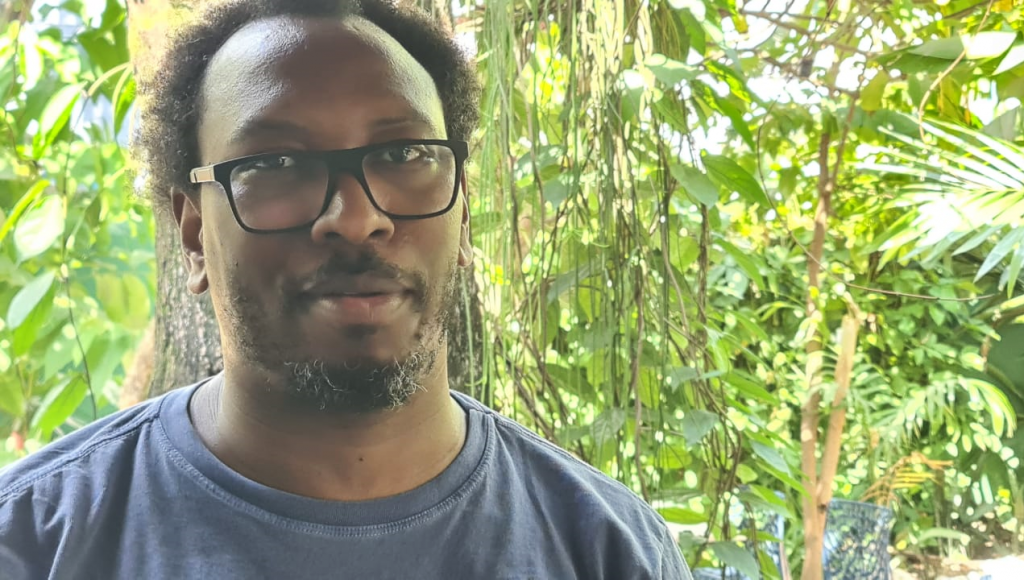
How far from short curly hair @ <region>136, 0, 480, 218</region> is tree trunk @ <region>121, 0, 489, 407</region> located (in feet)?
0.31

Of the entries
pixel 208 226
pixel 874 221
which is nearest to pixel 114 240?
pixel 208 226

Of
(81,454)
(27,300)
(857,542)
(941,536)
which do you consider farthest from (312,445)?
(941,536)

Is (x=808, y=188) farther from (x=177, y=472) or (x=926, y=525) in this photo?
(x=177, y=472)

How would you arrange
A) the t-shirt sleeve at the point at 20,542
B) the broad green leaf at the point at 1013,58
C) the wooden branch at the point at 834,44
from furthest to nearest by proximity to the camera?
the wooden branch at the point at 834,44 → the broad green leaf at the point at 1013,58 → the t-shirt sleeve at the point at 20,542

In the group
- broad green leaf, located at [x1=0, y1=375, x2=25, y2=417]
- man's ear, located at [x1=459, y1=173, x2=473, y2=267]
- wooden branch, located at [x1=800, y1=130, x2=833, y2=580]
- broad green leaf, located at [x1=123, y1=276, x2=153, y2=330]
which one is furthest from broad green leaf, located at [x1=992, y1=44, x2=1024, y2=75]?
broad green leaf, located at [x1=0, y1=375, x2=25, y2=417]

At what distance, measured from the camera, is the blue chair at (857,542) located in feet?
5.15

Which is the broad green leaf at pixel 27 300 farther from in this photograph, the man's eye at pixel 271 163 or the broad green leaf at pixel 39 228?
the man's eye at pixel 271 163

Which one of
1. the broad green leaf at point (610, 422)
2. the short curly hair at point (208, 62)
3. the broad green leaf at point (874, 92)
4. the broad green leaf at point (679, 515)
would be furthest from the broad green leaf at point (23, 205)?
the broad green leaf at point (874, 92)

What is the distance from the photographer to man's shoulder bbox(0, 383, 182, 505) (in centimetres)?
57

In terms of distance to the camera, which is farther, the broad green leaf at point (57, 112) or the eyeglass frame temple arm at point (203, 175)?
the broad green leaf at point (57, 112)

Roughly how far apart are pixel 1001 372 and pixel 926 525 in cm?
37

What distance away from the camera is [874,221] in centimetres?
154

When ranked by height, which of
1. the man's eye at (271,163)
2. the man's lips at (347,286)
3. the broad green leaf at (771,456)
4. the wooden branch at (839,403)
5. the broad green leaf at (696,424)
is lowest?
the wooden branch at (839,403)

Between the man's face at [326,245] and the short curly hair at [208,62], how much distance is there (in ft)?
0.05
